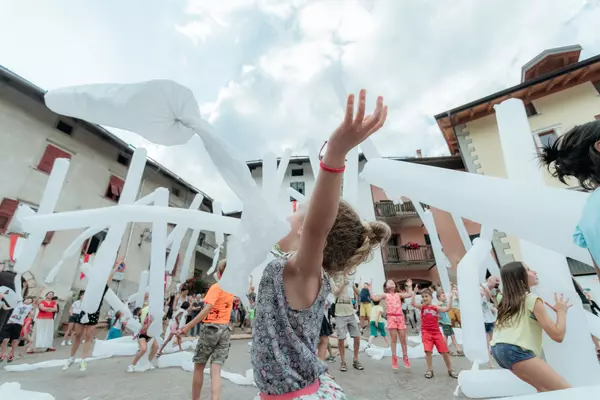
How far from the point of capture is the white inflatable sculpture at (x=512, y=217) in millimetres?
1766

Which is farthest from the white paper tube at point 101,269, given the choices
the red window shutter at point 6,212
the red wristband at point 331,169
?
the red window shutter at point 6,212

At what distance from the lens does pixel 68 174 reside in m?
13.4

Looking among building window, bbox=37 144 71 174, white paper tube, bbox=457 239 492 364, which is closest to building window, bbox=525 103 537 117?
white paper tube, bbox=457 239 492 364

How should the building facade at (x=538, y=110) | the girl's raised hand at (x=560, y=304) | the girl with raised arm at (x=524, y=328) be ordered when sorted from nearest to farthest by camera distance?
the girl with raised arm at (x=524, y=328)
the girl's raised hand at (x=560, y=304)
the building facade at (x=538, y=110)

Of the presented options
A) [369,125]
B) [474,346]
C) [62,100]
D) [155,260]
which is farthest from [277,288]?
[155,260]

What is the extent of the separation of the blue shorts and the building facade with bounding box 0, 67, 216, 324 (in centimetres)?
1032

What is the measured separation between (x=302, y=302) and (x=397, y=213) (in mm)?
19103

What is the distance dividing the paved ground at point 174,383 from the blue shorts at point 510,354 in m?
1.57

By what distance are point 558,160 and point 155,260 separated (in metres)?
4.46

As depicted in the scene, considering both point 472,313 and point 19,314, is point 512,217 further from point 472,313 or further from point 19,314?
point 19,314

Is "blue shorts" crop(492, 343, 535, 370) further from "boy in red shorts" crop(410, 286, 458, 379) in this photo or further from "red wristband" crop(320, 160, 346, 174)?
"boy in red shorts" crop(410, 286, 458, 379)

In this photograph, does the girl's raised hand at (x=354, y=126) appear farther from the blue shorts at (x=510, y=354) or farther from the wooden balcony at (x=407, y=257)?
the wooden balcony at (x=407, y=257)

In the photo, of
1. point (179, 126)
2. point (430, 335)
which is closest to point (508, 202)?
point (179, 126)

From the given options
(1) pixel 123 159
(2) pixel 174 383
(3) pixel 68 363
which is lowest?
(2) pixel 174 383
